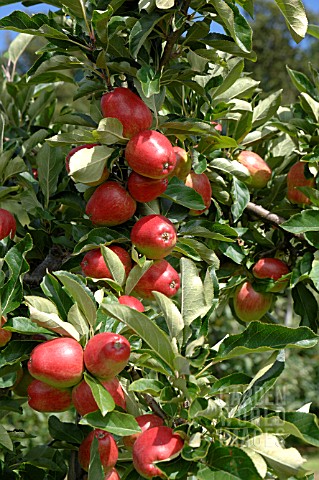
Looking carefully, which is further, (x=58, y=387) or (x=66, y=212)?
(x=66, y=212)

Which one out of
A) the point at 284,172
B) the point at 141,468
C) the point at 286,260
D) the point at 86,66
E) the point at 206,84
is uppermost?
the point at 86,66

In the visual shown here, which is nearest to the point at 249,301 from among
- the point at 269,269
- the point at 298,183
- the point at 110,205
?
the point at 269,269

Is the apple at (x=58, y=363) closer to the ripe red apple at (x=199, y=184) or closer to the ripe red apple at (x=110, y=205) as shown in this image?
the ripe red apple at (x=110, y=205)

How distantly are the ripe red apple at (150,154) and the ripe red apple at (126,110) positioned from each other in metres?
0.02

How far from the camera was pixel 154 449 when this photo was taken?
2.93 feet

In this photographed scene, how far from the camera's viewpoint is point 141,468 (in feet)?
2.96

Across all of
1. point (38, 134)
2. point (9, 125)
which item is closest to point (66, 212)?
point (38, 134)

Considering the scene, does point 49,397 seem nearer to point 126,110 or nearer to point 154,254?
point 154,254

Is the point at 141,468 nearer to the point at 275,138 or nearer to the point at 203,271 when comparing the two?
the point at 203,271

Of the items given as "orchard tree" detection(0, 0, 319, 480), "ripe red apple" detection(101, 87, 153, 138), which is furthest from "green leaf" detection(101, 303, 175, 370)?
"ripe red apple" detection(101, 87, 153, 138)

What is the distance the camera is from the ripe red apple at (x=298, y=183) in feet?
5.01

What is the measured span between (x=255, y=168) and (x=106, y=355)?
797 millimetres

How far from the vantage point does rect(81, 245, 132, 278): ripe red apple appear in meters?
1.15

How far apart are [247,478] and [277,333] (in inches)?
8.7
